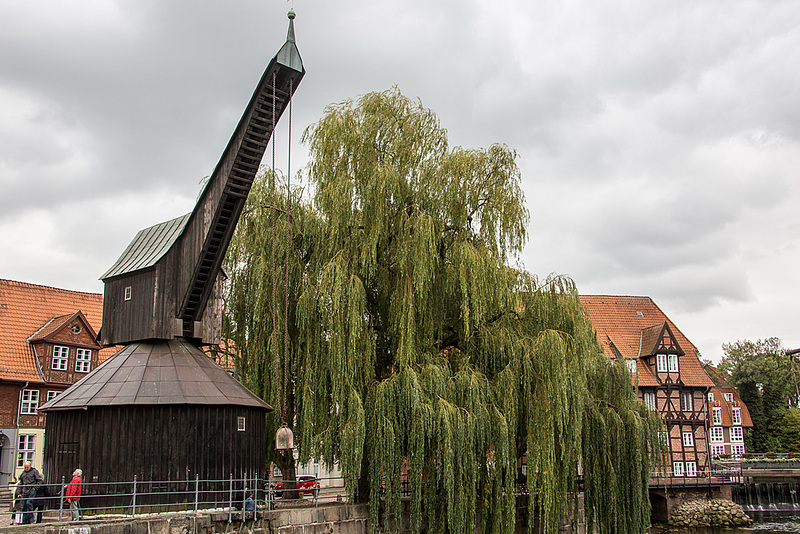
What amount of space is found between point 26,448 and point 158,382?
13.4m

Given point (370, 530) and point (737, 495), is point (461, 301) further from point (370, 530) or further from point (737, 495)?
point (737, 495)

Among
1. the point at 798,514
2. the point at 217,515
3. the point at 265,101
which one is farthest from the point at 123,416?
the point at 798,514

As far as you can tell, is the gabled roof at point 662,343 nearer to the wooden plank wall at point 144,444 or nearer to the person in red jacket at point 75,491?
the wooden plank wall at point 144,444

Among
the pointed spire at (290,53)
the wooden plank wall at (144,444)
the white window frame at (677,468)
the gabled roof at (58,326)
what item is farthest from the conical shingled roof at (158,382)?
the white window frame at (677,468)

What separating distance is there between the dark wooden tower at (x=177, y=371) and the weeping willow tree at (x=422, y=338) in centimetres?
137

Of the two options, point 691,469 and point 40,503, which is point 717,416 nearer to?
point 691,469

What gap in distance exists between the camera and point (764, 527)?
32.9m

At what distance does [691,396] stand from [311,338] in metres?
28.7

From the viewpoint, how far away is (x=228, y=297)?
17.9 metres

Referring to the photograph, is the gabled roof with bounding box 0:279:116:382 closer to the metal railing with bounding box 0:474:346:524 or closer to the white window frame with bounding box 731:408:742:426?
the metal railing with bounding box 0:474:346:524

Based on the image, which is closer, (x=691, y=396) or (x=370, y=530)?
(x=370, y=530)

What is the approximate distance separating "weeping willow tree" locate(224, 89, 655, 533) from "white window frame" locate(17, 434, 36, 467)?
12.1 m

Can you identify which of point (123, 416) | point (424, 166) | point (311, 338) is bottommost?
point (123, 416)

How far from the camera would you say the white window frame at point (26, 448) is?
24.4 meters
